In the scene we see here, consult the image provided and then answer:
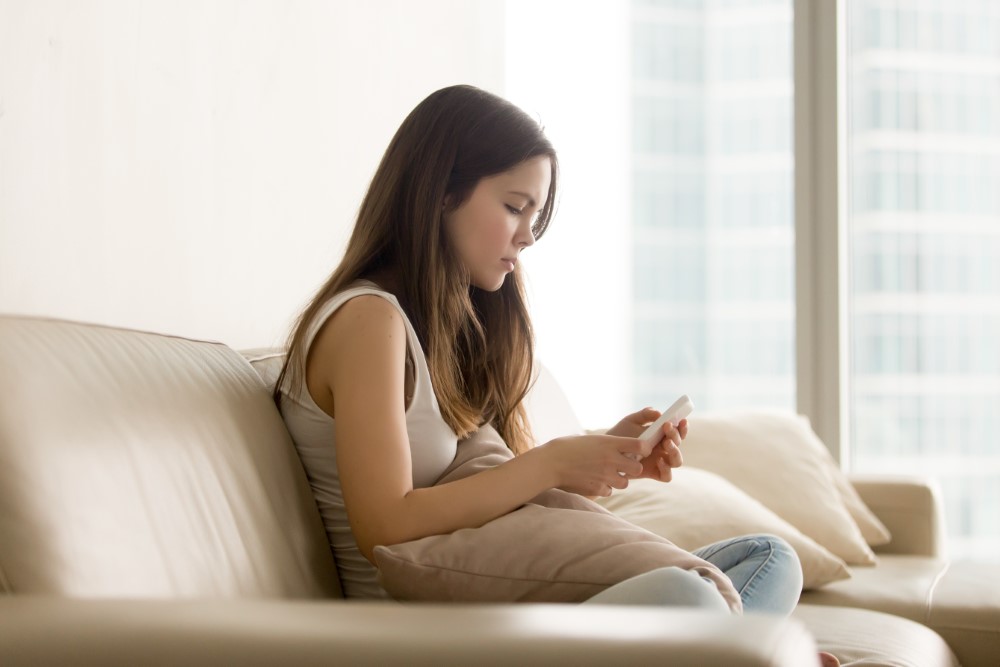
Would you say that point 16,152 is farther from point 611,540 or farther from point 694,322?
point 694,322

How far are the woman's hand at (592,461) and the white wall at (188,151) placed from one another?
0.67 meters

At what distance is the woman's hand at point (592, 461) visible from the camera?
4.09 feet

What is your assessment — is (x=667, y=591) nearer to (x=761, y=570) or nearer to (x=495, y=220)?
(x=761, y=570)

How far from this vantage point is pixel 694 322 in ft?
12.4

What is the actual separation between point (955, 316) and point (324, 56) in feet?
7.66

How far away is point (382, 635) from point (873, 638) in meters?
1.09

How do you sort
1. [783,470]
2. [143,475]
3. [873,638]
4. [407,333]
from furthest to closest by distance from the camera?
[783,470], [873,638], [407,333], [143,475]

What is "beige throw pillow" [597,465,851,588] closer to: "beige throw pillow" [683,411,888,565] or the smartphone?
"beige throw pillow" [683,411,888,565]

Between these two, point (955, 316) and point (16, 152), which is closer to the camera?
point (16, 152)

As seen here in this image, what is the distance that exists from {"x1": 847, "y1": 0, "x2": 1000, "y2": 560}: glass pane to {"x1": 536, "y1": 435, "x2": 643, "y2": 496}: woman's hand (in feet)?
8.45

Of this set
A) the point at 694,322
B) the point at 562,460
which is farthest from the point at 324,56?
the point at 694,322

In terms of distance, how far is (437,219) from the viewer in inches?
57.9

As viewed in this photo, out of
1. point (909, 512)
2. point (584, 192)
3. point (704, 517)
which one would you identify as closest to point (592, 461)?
point (704, 517)

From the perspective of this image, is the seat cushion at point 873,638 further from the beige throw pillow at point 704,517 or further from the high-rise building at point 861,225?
the high-rise building at point 861,225
